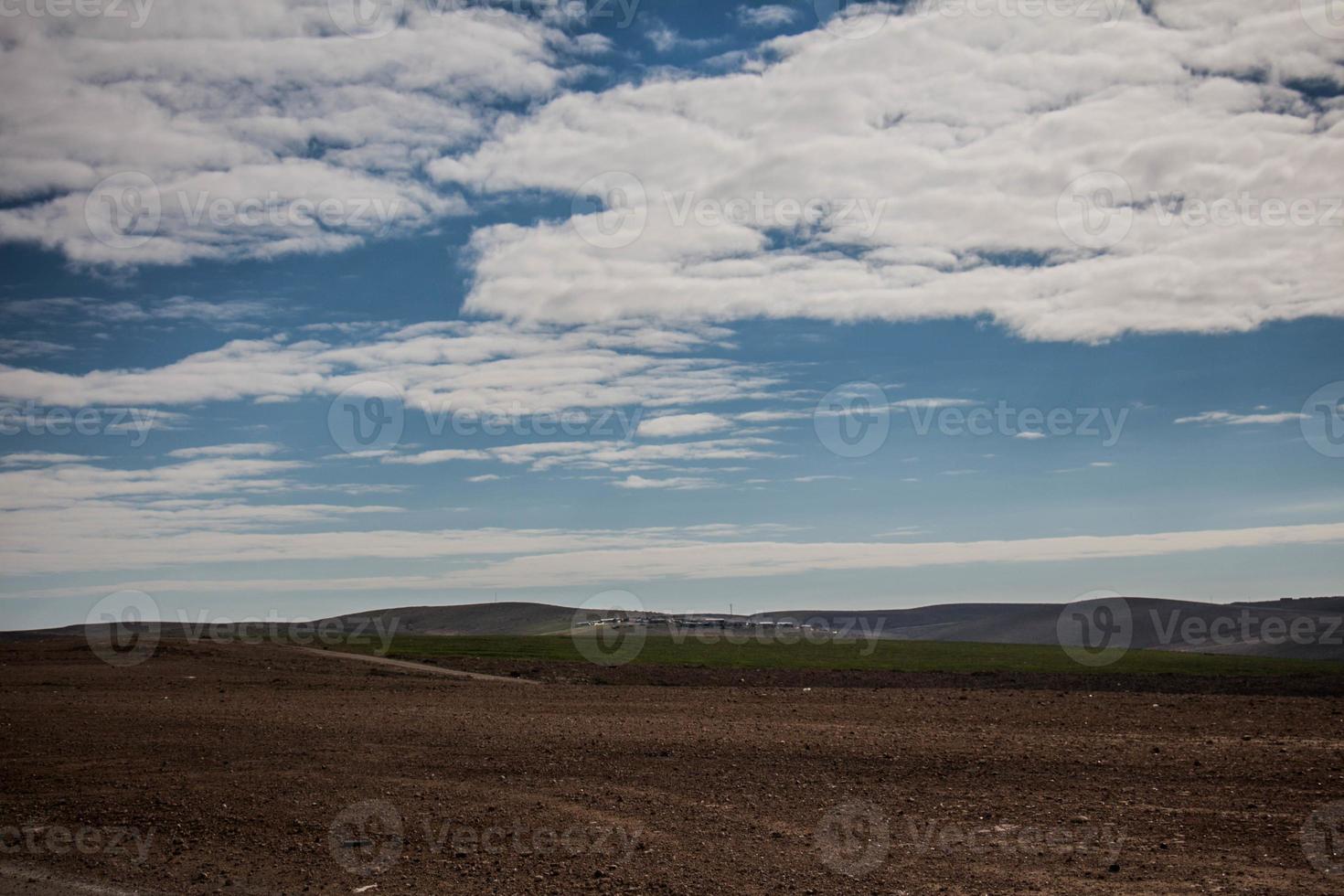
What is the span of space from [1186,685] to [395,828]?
27.4 meters

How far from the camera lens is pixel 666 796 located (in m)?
13.8

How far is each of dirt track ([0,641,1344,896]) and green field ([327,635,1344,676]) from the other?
23.1 m

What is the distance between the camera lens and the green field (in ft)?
145

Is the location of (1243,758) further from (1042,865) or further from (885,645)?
(885,645)

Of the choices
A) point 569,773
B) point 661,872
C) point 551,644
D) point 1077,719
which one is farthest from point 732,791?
point 551,644

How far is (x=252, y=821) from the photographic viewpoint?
12.6 meters

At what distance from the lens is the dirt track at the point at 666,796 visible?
10.5 meters
